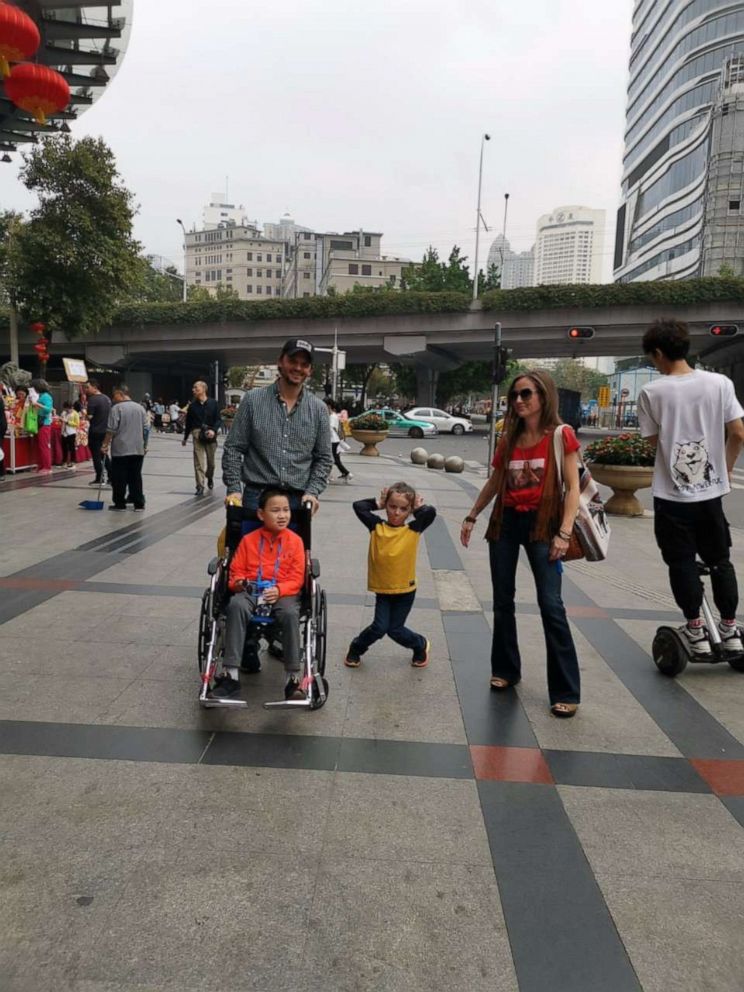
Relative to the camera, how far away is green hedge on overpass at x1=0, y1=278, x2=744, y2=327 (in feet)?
113

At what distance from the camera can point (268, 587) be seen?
3668 millimetres

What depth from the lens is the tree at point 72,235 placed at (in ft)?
101

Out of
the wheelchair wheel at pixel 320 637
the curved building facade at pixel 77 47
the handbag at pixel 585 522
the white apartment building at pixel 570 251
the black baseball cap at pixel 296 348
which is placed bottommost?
the wheelchair wheel at pixel 320 637

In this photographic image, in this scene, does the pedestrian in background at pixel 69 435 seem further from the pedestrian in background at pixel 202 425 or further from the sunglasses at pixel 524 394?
the sunglasses at pixel 524 394

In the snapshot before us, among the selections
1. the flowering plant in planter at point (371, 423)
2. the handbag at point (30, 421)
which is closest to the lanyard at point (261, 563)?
the handbag at point (30, 421)

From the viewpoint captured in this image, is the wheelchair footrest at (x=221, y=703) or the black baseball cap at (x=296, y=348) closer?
the wheelchair footrest at (x=221, y=703)

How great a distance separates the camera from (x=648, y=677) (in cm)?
436

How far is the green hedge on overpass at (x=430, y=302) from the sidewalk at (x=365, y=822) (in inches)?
1312

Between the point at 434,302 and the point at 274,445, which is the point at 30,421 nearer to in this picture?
the point at 274,445

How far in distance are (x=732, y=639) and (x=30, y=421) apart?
12669 mm

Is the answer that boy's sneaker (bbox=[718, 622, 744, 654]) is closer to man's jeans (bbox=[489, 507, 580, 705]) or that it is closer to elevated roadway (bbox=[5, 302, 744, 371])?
man's jeans (bbox=[489, 507, 580, 705])

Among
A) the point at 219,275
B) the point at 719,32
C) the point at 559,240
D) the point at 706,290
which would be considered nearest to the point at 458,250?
the point at 706,290

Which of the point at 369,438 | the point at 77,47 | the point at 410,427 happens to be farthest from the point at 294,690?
the point at 410,427

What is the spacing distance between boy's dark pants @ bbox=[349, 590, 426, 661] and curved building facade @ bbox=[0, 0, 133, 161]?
1296 centimetres
